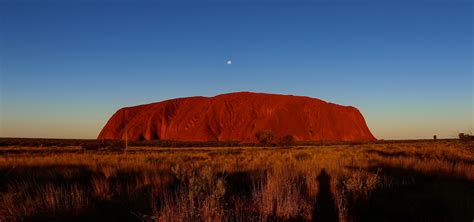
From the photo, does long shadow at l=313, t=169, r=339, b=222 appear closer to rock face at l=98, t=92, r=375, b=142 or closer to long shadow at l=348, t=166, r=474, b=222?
long shadow at l=348, t=166, r=474, b=222

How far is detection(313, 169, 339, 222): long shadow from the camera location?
5.37 metres

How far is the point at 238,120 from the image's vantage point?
88.4 metres

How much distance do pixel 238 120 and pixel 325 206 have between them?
82420 millimetres

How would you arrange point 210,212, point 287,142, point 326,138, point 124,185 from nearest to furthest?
point 210,212 < point 124,185 < point 287,142 < point 326,138

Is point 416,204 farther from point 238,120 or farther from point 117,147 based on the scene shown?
point 238,120

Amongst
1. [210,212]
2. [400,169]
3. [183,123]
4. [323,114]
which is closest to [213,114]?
[183,123]

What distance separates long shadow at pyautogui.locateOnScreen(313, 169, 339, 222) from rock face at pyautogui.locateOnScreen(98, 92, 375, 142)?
73.0m

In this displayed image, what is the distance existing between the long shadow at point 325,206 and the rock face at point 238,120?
240 feet

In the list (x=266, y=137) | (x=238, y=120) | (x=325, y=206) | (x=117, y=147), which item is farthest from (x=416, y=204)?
(x=238, y=120)

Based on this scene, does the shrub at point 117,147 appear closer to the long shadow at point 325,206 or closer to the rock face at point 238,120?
the rock face at point 238,120

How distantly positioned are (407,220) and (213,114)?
279ft

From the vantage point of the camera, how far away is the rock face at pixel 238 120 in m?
84.9

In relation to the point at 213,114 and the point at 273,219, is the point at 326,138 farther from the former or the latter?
the point at 273,219

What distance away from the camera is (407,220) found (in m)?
5.39
